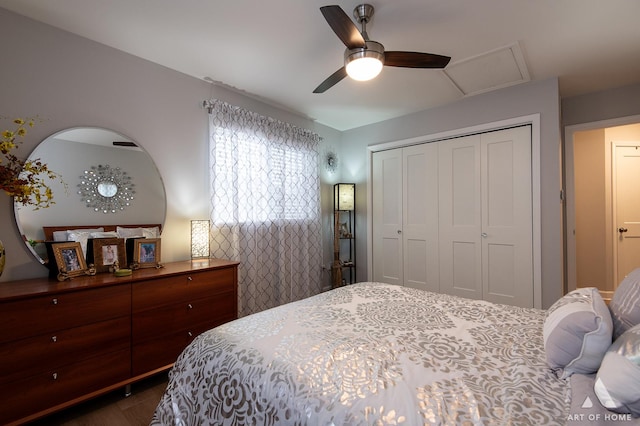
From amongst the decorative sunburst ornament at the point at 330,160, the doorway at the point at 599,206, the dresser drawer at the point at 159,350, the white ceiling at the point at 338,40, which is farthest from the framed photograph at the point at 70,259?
the doorway at the point at 599,206

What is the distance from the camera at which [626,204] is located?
13.0 ft

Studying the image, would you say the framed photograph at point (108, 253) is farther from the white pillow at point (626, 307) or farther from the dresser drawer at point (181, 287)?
the white pillow at point (626, 307)

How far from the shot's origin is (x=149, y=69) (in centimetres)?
245

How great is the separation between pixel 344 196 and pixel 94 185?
279 centimetres

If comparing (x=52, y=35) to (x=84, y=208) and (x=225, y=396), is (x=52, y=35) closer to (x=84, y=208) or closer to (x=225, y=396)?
(x=84, y=208)

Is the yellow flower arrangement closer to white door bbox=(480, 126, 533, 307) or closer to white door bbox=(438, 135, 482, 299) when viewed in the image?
white door bbox=(438, 135, 482, 299)

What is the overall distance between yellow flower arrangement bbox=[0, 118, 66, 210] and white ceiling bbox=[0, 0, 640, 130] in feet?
2.62

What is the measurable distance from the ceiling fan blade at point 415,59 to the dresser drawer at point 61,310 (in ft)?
7.46

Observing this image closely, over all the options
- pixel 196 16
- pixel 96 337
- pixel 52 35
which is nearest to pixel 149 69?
pixel 52 35

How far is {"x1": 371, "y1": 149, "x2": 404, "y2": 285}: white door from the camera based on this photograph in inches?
151

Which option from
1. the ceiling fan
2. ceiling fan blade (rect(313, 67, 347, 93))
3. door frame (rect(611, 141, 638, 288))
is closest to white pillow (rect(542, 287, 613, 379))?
the ceiling fan

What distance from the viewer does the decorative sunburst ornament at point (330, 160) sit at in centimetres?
416

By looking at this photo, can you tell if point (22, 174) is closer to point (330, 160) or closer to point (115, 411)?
point (115, 411)

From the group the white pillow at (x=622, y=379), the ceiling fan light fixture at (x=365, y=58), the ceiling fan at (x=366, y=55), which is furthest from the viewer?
the ceiling fan light fixture at (x=365, y=58)
